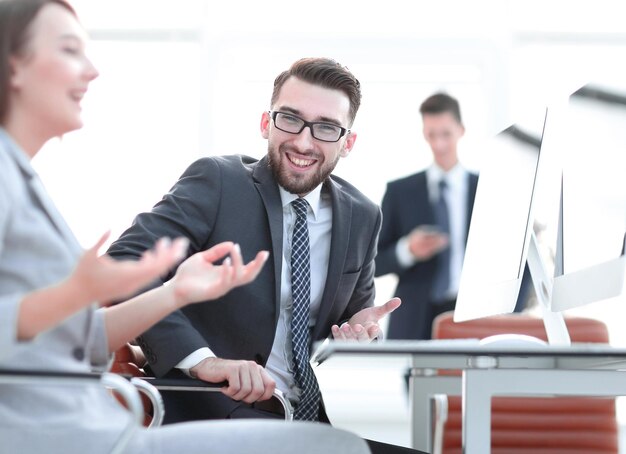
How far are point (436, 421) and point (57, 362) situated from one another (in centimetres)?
155

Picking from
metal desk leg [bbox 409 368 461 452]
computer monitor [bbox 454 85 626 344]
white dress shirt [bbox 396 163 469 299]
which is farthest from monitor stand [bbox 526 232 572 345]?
white dress shirt [bbox 396 163 469 299]

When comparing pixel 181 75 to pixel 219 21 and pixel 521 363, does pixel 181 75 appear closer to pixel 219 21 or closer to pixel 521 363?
pixel 219 21

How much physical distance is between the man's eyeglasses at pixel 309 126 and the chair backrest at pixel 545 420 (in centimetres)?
77

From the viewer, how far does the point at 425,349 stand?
159 centimetres

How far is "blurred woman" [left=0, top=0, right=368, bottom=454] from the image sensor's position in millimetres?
1375

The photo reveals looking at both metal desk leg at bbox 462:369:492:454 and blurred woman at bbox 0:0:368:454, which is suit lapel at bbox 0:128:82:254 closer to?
blurred woman at bbox 0:0:368:454

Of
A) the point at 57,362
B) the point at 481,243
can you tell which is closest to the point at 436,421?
the point at 481,243

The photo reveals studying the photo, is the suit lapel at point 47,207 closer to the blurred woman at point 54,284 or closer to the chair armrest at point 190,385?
the blurred woman at point 54,284

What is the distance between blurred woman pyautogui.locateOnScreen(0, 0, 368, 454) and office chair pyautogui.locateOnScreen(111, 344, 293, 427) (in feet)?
1.46

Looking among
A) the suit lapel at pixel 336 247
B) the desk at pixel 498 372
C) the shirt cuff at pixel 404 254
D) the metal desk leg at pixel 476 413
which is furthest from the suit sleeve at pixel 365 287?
the shirt cuff at pixel 404 254

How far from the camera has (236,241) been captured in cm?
262

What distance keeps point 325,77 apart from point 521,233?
2.57 ft

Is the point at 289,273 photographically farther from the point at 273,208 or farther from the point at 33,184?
the point at 33,184

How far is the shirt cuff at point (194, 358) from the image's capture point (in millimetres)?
2352
